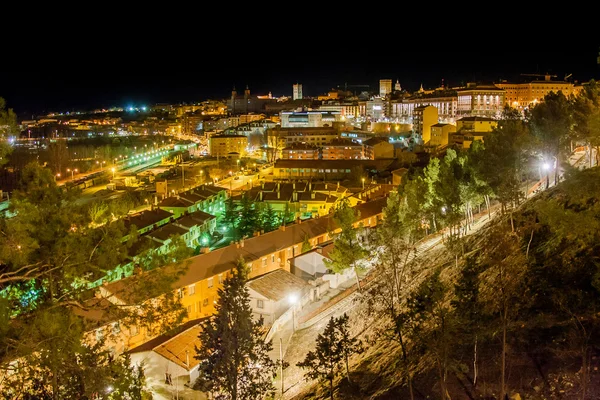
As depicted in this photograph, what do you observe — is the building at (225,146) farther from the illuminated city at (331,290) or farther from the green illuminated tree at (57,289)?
the green illuminated tree at (57,289)

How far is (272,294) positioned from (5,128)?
37.3 feet

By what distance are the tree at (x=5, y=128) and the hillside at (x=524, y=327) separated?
6.03 metres

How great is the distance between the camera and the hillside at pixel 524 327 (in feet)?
24.9

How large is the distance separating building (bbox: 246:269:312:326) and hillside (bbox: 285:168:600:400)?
248 inches

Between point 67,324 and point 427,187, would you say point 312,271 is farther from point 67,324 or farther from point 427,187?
point 67,324

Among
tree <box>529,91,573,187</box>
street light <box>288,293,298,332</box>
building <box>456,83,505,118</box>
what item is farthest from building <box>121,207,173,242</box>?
building <box>456,83,505,118</box>

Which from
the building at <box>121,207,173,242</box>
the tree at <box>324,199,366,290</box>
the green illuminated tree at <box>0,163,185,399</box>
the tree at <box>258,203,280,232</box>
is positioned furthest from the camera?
the tree at <box>258,203,280,232</box>

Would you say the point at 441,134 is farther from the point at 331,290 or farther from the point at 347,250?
the point at 347,250

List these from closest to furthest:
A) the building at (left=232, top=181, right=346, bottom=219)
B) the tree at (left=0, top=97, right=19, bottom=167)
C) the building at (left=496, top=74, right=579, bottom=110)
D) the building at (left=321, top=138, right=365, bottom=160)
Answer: the tree at (left=0, top=97, right=19, bottom=167), the building at (left=232, top=181, right=346, bottom=219), the building at (left=321, top=138, right=365, bottom=160), the building at (left=496, top=74, right=579, bottom=110)

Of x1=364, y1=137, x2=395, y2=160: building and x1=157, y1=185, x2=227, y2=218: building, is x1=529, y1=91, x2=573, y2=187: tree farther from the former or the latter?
x1=364, y1=137, x2=395, y2=160: building

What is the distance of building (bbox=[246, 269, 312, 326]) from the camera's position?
663 inches

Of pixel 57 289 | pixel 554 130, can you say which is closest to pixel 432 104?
pixel 554 130

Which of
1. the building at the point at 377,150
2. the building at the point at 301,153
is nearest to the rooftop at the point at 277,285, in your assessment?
the building at the point at 377,150

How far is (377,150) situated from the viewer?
53062 millimetres
